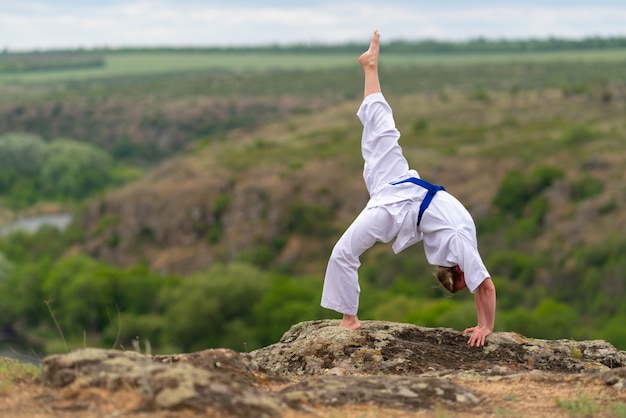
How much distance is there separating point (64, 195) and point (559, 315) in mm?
93138

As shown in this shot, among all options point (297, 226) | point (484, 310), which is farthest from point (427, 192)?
point (297, 226)

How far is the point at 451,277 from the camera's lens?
9805mm

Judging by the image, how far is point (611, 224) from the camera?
6956 centimetres

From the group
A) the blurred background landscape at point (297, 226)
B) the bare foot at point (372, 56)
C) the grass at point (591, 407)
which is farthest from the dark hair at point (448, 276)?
the blurred background landscape at point (297, 226)

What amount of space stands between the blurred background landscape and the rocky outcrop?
33.2m

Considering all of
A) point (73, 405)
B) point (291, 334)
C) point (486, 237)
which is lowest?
point (486, 237)

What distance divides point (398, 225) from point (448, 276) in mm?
682

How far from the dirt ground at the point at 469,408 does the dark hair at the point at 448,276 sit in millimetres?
1469

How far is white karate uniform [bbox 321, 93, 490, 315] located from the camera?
961 centimetres

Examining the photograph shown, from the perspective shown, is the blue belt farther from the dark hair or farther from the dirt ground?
the dirt ground

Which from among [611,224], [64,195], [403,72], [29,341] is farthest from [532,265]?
[403,72]

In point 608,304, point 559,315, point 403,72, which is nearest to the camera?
point 559,315

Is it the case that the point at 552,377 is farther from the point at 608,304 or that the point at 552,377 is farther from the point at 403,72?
the point at 403,72

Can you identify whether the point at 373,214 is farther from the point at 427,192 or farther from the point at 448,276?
the point at 448,276
